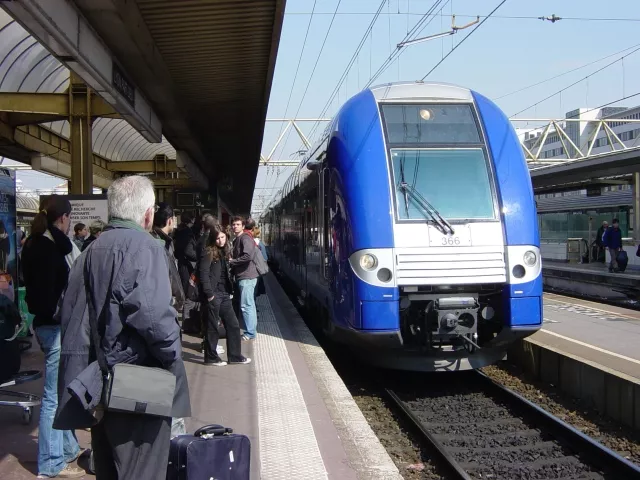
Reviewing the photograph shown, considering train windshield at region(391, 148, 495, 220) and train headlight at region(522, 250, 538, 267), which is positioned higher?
train windshield at region(391, 148, 495, 220)

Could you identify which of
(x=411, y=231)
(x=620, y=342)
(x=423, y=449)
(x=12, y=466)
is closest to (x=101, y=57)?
(x=411, y=231)

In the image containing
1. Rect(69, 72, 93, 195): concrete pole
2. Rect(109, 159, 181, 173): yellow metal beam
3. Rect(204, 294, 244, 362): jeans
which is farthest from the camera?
Rect(109, 159, 181, 173): yellow metal beam

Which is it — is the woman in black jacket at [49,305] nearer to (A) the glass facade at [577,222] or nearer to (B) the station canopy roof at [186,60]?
(B) the station canopy roof at [186,60]

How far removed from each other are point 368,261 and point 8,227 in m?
4.19

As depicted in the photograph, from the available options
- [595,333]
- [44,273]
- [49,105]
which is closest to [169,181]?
[49,105]

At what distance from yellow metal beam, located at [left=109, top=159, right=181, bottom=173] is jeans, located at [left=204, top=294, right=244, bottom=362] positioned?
16.0m

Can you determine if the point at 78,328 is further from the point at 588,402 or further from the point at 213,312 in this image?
the point at 588,402

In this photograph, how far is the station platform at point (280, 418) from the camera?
14.0 ft

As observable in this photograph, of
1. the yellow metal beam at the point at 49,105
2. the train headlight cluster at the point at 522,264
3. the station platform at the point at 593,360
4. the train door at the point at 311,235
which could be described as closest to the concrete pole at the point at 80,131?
the yellow metal beam at the point at 49,105

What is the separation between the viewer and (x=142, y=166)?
23250 mm

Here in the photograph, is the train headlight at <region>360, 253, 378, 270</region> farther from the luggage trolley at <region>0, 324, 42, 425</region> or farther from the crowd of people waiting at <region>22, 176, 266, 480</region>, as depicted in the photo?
the crowd of people waiting at <region>22, 176, 266, 480</region>

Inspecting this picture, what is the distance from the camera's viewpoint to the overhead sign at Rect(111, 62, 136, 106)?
814 centimetres

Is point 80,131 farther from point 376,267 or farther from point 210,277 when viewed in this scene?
point 376,267

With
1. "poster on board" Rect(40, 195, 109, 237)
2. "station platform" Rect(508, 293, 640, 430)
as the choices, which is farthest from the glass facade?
"poster on board" Rect(40, 195, 109, 237)
